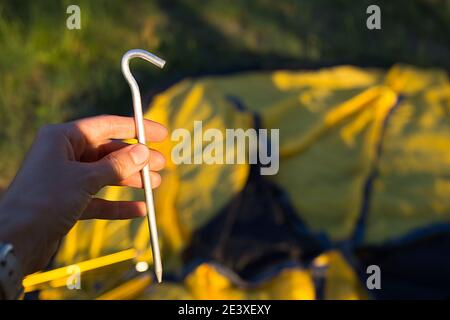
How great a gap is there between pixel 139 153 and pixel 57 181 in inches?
5.7

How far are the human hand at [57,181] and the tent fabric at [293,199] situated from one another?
415 millimetres

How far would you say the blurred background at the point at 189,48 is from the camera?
191 centimetres

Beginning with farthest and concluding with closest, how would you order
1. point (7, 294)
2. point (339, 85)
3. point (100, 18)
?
point (100, 18) → point (339, 85) → point (7, 294)

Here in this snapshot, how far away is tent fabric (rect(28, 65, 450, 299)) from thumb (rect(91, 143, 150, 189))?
448 mm

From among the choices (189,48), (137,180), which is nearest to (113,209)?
(137,180)

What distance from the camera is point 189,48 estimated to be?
2.21 meters

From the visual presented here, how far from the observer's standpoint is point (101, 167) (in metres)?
0.96

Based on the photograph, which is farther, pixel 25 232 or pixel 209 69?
pixel 209 69

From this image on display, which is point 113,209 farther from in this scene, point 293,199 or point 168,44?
point 168,44

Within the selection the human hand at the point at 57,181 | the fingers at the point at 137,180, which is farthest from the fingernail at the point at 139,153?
the fingers at the point at 137,180

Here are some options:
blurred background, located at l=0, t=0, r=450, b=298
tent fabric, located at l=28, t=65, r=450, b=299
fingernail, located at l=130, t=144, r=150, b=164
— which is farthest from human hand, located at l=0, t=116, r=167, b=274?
blurred background, located at l=0, t=0, r=450, b=298

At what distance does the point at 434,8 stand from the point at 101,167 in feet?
6.06
